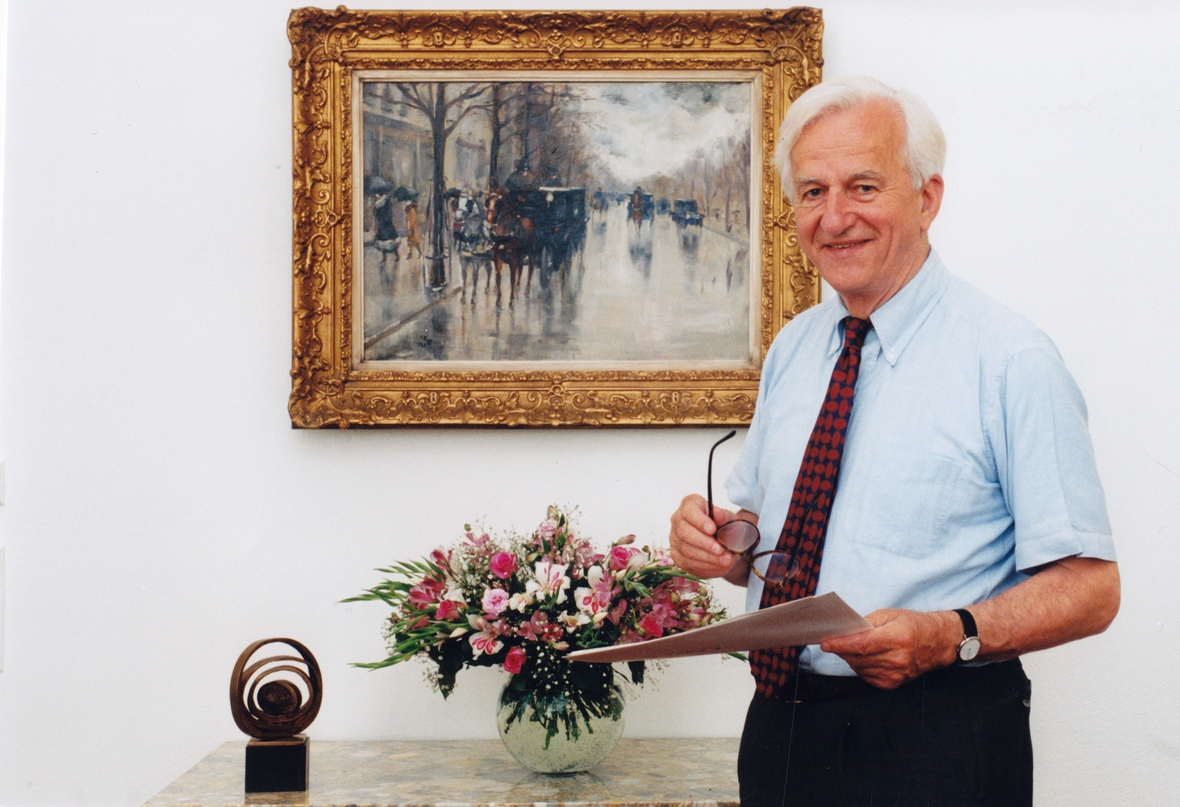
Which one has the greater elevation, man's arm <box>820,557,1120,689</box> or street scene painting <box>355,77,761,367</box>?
street scene painting <box>355,77,761,367</box>

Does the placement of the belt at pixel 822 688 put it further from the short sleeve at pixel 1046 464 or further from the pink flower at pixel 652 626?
the pink flower at pixel 652 626

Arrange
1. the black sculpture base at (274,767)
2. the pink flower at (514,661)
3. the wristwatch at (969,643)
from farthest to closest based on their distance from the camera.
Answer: the black sculpture base at (274,767)
the pink flower at (514,661)
the wristwatch at (969,643)

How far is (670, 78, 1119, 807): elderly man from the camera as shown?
1401 mm

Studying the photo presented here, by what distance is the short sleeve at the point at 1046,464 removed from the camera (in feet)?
4.56

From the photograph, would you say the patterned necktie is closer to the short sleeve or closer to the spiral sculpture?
the short sleeve

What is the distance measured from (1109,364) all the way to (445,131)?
5.69 ft

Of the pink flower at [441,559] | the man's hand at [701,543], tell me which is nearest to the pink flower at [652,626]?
the man's hand at [701,543]

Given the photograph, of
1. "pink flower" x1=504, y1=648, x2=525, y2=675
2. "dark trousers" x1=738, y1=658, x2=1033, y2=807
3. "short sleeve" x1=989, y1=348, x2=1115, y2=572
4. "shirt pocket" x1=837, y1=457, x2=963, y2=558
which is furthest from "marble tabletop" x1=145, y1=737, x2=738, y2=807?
"short sleeve" x1=989, y1=348, x2=1115, y2=572

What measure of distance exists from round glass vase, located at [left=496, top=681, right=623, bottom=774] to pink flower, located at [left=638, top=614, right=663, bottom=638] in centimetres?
18

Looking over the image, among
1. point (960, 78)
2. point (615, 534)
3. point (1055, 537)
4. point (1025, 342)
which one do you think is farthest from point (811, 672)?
point (960, 78)

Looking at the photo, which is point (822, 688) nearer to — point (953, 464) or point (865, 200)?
point (953, 464)

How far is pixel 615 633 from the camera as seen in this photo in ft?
7.00

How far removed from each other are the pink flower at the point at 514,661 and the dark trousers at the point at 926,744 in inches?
25.2

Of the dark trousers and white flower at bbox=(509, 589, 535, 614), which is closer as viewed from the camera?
the dark trousers
